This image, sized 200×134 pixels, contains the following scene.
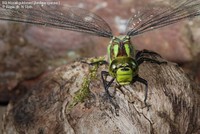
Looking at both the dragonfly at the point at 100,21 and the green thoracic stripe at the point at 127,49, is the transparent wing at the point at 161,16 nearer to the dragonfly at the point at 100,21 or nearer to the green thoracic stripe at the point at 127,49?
the dragonfly at the point at 100,21

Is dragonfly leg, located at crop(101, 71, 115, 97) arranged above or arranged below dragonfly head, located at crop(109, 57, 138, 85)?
below

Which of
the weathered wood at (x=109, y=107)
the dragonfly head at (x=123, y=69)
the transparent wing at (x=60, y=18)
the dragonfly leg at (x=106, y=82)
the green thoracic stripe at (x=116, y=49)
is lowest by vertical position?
the weathered wood at (x=109, y=107)

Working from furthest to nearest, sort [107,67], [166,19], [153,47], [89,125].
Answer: [153,47], [166,19], [107,67], [89,125]

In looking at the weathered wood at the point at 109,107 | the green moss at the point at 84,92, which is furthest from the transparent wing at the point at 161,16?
the green moss at the point at 84,92

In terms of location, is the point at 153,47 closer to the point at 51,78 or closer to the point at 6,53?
the point at 6,53

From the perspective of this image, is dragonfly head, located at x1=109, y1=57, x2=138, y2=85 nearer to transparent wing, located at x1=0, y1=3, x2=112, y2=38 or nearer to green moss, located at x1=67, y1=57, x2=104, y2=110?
green moss, located at x1=67, y1=57, x2=104, y2=110

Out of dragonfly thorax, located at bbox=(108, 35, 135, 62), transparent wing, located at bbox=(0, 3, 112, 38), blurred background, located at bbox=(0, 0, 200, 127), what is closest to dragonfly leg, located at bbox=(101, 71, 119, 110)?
dragonfly thorax, located at bbox=(108, 35, 135, 62)

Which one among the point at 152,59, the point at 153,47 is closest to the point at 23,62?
the point at 153,47

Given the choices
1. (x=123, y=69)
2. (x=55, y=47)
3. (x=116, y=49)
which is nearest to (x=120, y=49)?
(x=116, y=49)
